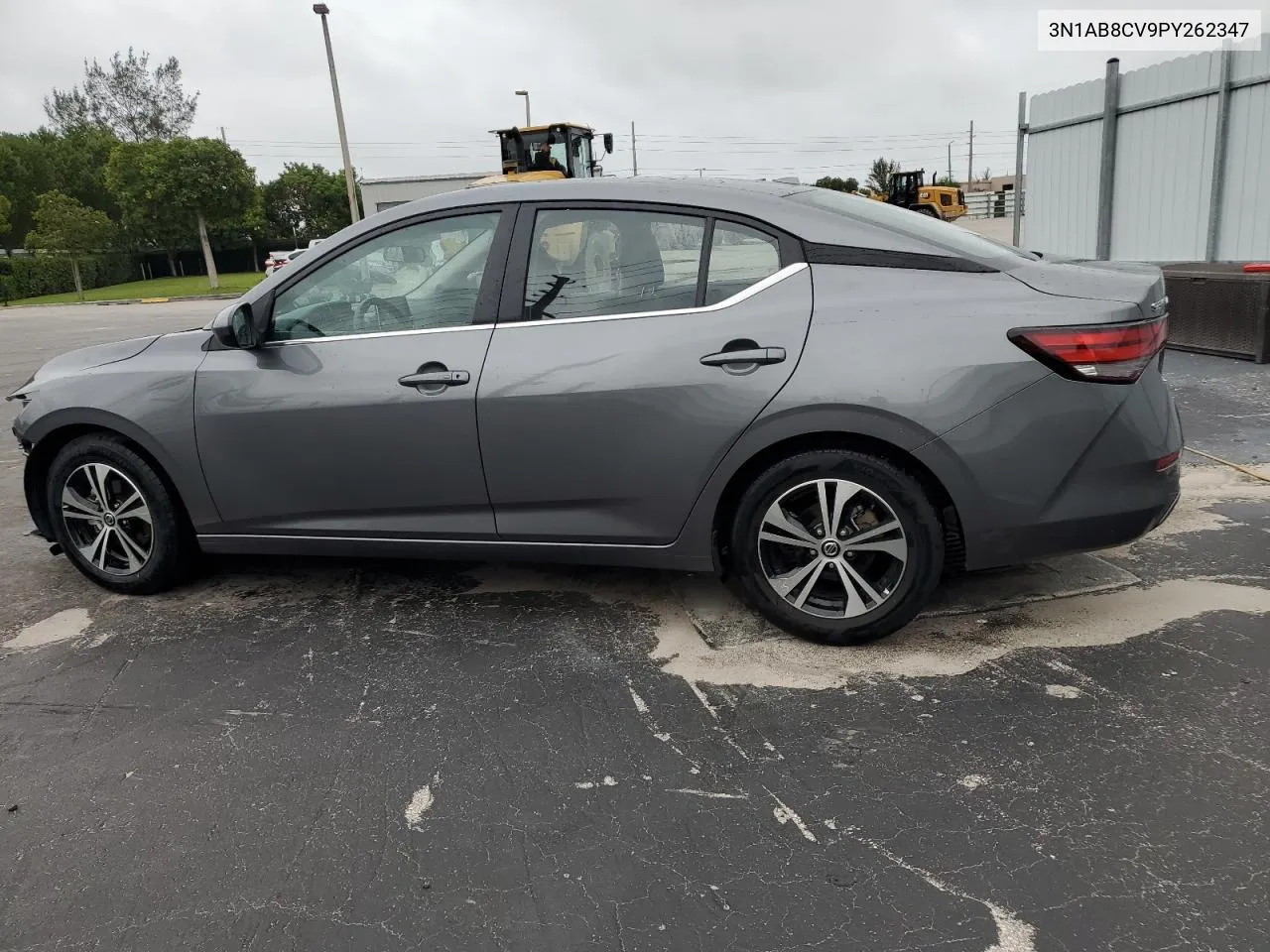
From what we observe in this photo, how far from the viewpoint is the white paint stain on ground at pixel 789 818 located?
8.14 feet

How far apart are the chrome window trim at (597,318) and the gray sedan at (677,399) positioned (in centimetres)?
1

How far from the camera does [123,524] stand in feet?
14.0

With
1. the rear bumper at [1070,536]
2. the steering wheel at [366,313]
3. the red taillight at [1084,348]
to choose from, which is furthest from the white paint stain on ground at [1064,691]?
the steering wheel at [366,313]

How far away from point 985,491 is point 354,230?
2.59 meters

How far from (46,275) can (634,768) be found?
181ft

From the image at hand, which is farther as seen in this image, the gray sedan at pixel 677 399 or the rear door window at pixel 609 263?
the rear door window at pixel 609 263

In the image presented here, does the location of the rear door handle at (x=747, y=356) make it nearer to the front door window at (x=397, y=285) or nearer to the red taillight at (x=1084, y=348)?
the red taillight at (x=1084, y=348)

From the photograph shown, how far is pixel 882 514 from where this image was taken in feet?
11.1

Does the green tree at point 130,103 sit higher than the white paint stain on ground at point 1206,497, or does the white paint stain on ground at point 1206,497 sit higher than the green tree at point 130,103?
the green tree at point 130,103

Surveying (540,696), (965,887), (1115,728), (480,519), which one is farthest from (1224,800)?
(480,519)

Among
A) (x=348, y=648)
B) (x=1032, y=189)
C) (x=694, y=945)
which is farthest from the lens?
(x=1032, y=189)

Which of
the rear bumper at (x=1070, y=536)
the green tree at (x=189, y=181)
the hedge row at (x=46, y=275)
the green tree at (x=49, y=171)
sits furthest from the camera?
the green tree at (x=49, y=171)

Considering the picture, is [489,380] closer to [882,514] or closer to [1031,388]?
[882,514]

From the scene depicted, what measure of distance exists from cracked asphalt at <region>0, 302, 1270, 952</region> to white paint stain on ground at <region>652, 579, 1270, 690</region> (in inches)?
0.7
